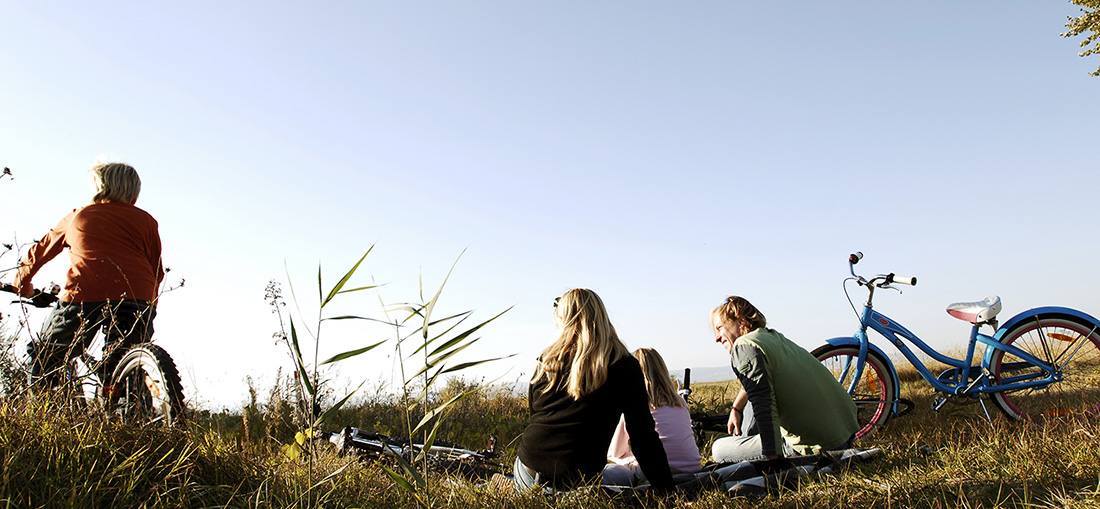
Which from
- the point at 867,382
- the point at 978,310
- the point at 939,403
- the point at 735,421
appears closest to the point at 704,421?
the point at 735,421

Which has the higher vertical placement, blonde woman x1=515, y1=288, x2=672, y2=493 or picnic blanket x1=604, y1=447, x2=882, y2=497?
blonde woman x1=515, y1=288, x2=672, y2=493

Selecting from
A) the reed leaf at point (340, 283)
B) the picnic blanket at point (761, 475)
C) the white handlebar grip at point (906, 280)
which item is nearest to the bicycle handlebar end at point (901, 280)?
the white handlebar grip at point (906, 280)

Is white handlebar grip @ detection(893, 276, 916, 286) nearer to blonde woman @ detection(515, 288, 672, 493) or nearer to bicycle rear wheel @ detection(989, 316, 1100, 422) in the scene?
bicycle rear wheel @ detection(989, 316, 1100, 422)

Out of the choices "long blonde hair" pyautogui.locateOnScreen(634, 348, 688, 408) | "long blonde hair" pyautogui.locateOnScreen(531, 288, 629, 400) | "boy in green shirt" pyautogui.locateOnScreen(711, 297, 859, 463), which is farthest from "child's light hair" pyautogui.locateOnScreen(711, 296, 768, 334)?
"long blonde hair" pyautogui.locateOnScreen(531, 288, 629, 400)

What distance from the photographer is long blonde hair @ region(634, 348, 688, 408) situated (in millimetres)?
4504

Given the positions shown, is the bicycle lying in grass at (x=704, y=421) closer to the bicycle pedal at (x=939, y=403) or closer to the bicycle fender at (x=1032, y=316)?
the bicycle pedal at (x=939, y=403)

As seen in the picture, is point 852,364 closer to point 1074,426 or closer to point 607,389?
point 1074,426

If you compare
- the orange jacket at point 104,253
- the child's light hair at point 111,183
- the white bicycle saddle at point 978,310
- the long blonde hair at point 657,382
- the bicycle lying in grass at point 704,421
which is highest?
the child's light hair at point 111,183

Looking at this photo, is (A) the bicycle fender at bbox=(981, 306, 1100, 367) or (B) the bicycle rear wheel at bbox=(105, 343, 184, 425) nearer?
(B) the bicycle rear wheel at bbox=(105, 343, 184, 425)

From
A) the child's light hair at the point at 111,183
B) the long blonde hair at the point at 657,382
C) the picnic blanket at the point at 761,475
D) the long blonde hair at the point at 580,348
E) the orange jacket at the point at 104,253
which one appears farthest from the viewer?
the child's light hair at the point at 111,183

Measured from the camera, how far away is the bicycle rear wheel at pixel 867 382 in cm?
595

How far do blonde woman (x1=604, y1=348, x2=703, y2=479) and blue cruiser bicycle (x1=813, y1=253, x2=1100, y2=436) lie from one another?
232cm

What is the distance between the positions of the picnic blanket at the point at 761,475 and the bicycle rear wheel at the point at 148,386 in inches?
100.0

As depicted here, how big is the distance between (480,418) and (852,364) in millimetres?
3907
